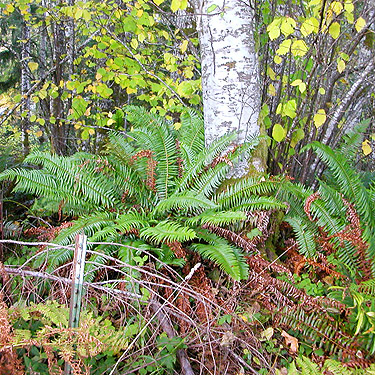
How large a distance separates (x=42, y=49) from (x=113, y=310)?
6076 millimetres

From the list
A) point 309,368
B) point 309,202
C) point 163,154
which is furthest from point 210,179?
point 309,368

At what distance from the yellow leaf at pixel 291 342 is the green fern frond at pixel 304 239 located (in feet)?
1.96

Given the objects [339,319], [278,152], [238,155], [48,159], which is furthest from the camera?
[278,152]

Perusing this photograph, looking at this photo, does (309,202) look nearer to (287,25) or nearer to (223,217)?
(223,217)

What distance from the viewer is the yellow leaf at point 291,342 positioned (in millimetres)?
1888

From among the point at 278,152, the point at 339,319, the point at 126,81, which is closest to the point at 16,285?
the point at 339,319

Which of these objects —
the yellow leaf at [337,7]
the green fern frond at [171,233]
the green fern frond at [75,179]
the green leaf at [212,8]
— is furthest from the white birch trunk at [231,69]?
the green fern frond at [75,179]

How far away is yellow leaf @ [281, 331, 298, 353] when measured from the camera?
6.19 feet

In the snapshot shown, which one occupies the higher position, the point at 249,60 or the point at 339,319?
the point at 249,60

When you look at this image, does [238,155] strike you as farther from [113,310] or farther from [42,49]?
[42,49]

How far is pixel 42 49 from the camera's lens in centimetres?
644

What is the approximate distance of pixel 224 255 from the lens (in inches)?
81.0

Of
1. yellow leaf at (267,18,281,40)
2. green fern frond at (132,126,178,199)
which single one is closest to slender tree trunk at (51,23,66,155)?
green fern frond at (132,126,178,199)

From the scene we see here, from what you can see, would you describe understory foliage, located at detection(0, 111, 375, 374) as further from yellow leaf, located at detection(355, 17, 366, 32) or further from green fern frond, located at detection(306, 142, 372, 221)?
yellow leaf, located at detection(355, 17, 366, 32)
